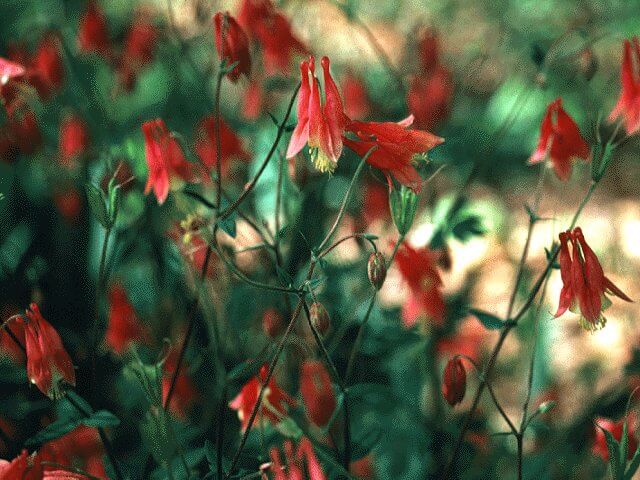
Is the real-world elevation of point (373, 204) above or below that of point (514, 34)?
above

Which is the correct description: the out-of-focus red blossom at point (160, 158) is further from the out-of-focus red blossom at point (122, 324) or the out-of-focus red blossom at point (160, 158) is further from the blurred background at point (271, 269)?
the out-of-focus red blossom at point (122, 324)

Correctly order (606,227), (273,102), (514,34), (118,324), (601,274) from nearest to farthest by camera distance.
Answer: (601,274)
(118,324)
(273,102)
(606,227)
(514,34)

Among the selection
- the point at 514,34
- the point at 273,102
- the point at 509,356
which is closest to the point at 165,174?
the point at 273,102

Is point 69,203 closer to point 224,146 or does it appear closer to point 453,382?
point 224,146

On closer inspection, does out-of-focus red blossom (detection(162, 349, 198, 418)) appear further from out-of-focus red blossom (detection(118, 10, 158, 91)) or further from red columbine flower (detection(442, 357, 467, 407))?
out-of-focus red blossom (detection(118, 10, 158, 91))

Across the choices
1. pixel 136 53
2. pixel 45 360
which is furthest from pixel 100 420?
pixel 136 53

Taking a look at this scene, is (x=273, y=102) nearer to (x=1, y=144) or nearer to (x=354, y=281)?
(x=354, y=281)
